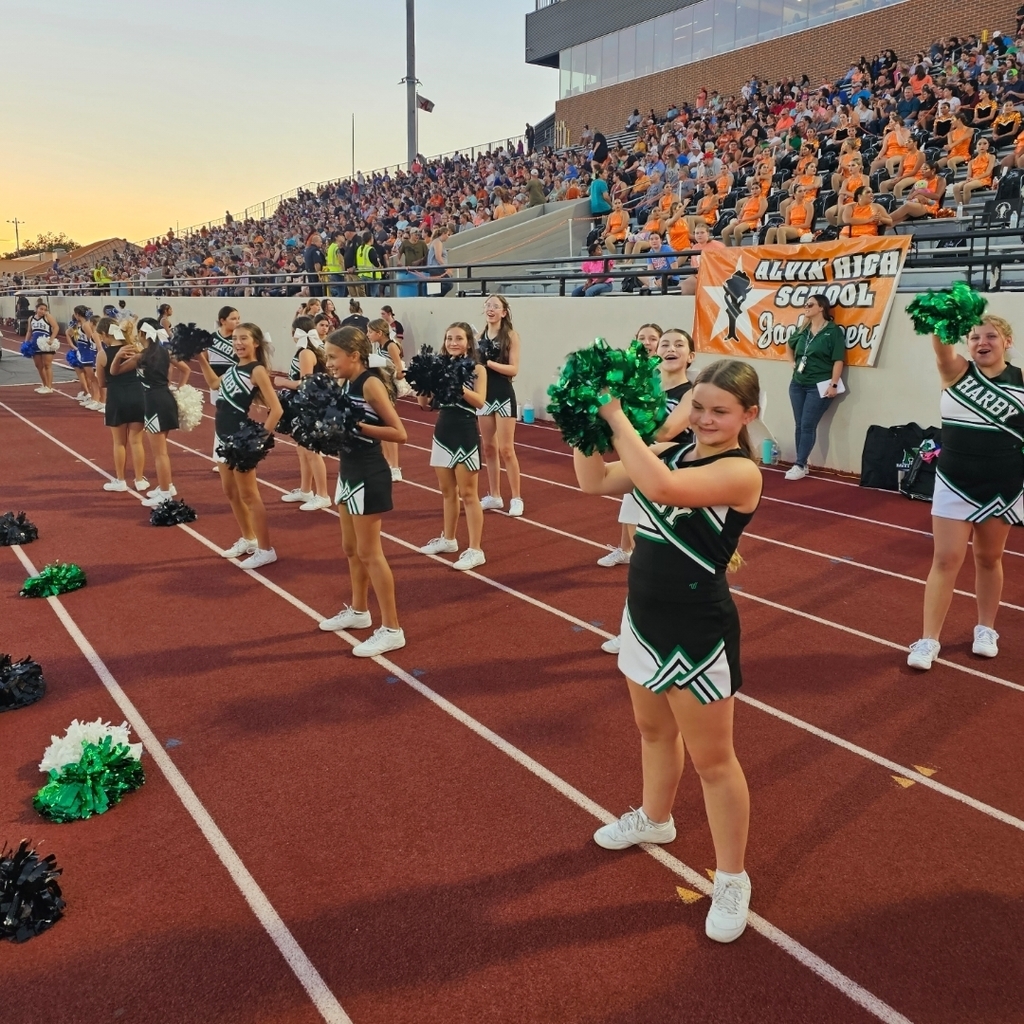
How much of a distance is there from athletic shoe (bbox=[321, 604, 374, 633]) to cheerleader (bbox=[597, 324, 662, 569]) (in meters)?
1.53

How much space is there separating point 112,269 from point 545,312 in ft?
140

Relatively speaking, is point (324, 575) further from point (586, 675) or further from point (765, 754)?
point (765, 754)

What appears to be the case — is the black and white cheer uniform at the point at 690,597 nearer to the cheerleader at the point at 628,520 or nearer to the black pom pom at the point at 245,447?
the cheerleader at the point at 628,520

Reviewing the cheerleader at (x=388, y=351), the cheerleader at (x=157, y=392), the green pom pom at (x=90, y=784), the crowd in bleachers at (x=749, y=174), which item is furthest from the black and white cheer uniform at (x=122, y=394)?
the crowd in bleachers at (x=749, y=174)

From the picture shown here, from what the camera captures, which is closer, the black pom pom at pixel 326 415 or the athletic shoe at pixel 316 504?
the black pom pom at pixel 326 415

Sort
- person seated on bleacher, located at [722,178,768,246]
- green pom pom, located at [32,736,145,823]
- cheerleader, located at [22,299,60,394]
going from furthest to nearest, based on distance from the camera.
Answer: cheerleader, located at [22,299,60,394]
person seated on bleacher, located at [722,178,768,246]
green pom pom, located at [32,736,145,823]

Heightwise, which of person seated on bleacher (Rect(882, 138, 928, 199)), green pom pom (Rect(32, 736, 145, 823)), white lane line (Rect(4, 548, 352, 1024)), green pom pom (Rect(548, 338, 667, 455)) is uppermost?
person seated on bleacher (Rect(882, 138, 928, 199))

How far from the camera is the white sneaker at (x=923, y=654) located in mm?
4598

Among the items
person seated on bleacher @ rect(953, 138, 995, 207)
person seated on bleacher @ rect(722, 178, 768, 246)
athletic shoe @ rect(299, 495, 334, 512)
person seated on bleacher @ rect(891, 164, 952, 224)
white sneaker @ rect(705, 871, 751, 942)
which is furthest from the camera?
person seated on bleacher @ rect(722, 178, 768, 246)

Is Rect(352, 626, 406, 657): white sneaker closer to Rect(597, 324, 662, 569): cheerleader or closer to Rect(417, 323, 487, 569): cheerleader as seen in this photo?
Rect(597, 324, 662, 569): cheerleader

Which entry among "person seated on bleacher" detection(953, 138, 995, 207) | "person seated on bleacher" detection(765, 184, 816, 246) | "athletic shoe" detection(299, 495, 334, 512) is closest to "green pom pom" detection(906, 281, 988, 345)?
"athletic shoe" detection(299, 495, 334, 512)

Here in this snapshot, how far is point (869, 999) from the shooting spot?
2.50 m

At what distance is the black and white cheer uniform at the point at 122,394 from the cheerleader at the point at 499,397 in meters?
3.52

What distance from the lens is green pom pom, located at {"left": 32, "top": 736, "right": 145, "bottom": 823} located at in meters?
3.44
